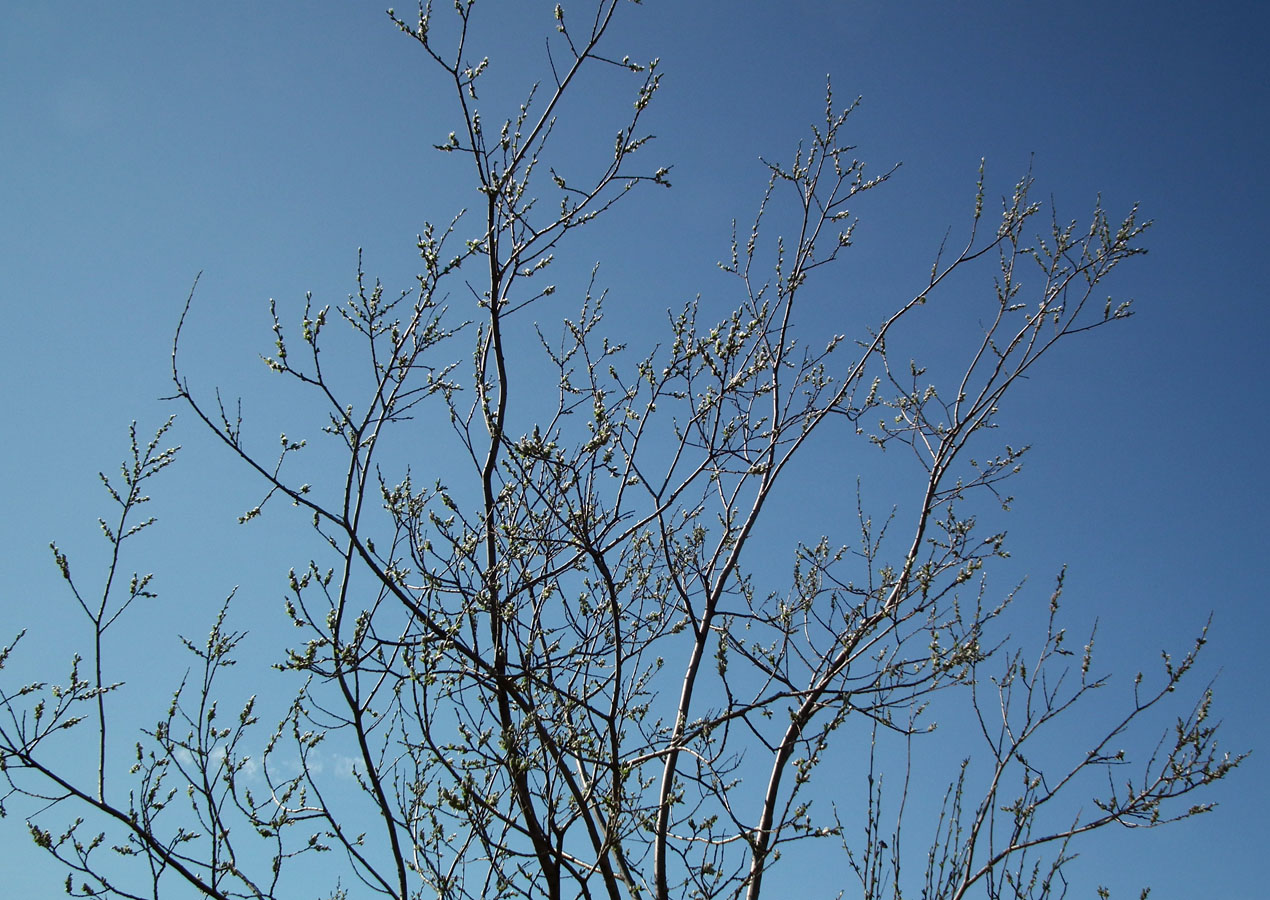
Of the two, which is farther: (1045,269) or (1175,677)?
(1045,269)

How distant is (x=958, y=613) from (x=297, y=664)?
283cm

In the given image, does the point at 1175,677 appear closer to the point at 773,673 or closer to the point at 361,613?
the point at 773,673

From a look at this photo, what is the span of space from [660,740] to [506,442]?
136 cm

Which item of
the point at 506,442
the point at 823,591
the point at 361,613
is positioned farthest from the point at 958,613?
the point at 361,613

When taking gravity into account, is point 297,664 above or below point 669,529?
below

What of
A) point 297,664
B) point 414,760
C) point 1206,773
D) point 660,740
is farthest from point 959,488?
point 297,664

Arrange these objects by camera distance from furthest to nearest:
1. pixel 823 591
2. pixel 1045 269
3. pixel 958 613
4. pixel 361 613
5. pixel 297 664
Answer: pixel 1045 269 → pixel 823 591 → pixel 958 613 → pixel 361 613 → pixel 297 664

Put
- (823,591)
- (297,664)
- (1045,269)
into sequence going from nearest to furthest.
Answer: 1. (297,664)
2. (823,591)
3. (1045,269)

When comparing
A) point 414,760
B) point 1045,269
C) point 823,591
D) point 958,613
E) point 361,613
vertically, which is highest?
point 1045,269

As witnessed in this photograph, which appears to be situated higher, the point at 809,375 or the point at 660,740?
the point at 809,375

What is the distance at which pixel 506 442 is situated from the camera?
2.84m

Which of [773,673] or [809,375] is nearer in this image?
[773,673]

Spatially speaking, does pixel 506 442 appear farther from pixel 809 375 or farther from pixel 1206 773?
pixel 1206 773

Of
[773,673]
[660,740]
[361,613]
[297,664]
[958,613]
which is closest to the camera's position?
[297,664]
